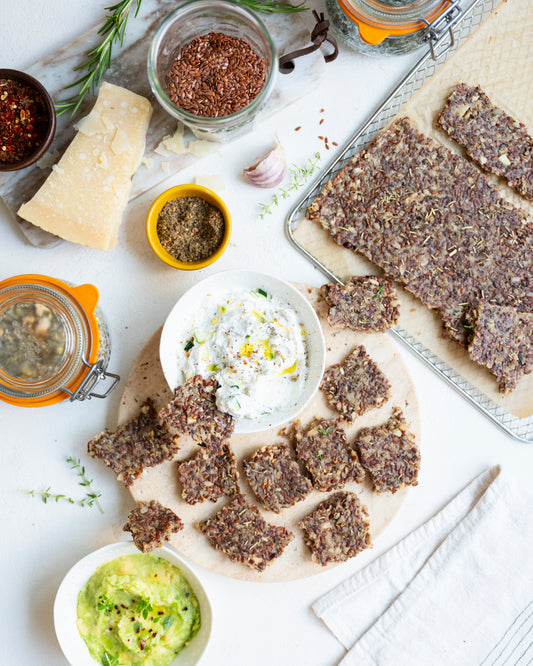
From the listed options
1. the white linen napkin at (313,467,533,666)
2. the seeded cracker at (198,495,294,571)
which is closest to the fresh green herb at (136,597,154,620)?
the seeded cracker at (198,495,294,571)

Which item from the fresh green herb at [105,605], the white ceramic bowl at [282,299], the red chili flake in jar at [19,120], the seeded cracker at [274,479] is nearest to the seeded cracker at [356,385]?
the white ceramic bowl at [282,299]

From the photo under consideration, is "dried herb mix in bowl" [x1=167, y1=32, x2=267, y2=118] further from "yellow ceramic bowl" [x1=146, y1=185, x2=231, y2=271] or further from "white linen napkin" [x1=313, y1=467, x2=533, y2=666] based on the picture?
"white linen napkin" [x1=313, y1=467, x2=533, y2=666]

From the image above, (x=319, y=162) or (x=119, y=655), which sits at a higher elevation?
(x=319, y=162)

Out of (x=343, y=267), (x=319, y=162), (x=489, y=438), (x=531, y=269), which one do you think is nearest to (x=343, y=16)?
(x=319, y=162)

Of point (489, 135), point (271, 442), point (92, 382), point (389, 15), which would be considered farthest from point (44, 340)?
point (489, 135)

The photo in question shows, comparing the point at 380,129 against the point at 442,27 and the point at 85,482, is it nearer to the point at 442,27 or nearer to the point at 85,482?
the point at 442,27

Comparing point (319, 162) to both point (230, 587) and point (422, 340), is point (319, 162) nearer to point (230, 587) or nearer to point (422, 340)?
point (422, 340)

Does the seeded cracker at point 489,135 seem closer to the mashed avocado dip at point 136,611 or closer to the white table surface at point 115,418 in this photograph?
the white table surface at point 115,418
